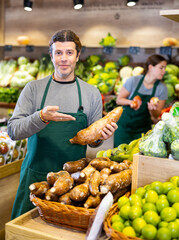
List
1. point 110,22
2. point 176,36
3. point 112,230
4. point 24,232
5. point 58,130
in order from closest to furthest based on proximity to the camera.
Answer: point 112,230, point 24,232, point 58,130, point 176,36, point 110,22

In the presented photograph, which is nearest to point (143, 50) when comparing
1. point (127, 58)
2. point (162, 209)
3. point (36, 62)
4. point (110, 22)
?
point (127, 58)

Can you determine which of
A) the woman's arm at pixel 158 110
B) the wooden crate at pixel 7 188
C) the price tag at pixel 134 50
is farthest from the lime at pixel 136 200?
the price tag at pixel 134 50

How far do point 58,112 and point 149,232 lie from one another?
48.4 inches

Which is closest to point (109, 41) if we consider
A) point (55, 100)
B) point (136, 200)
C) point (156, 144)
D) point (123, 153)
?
point (55, 100)

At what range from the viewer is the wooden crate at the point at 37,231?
1.44 meters

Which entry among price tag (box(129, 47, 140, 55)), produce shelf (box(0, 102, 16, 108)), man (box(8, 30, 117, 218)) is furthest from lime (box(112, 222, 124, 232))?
produce shelf (box(0, 102, 16, 108))

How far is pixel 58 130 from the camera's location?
2.21 m

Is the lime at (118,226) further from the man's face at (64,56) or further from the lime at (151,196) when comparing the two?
the man's face at (64,56)

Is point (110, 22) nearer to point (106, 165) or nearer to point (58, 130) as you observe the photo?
point (58, 130)

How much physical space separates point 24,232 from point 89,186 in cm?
39

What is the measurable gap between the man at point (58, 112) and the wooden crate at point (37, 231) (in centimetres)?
56

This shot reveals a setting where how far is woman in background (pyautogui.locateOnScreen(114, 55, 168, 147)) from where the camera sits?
12.9 feet

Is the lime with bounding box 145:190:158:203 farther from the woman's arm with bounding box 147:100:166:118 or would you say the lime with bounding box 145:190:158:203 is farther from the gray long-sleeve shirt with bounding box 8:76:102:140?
the woman's arm with bounding box 147:100:166:118

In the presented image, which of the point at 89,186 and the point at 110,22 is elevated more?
the point at 110,22
